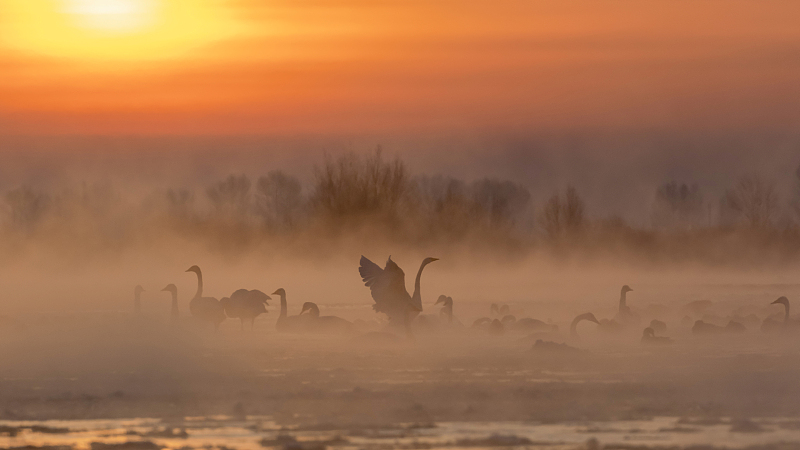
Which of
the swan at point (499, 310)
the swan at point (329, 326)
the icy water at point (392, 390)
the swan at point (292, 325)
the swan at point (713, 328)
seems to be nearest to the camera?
the icy water at point (392, 390)

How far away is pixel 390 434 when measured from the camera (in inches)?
406

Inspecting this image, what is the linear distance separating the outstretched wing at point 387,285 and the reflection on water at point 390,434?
20.6 ft

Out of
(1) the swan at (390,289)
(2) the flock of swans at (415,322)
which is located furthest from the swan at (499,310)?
(1) the swan at (390,289)

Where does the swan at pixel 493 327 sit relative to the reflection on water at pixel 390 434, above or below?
above

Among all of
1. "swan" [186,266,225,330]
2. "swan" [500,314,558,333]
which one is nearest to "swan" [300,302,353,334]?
"swan" [186,266,225,330]

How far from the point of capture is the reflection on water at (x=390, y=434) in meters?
9.88

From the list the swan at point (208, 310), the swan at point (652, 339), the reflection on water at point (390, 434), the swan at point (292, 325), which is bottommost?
the reflection on water at point (390, 434)

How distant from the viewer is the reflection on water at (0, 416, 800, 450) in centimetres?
988

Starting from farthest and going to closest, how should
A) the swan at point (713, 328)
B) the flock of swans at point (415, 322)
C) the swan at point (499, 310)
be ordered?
the swan at point (499, 310) < the swan at point (713, 328) < the flock of swans at point (415, 322)

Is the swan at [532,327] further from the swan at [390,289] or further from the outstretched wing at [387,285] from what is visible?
the outstretched wing at [387,285]

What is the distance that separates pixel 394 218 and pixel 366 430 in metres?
36.8

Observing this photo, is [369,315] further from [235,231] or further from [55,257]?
[55,257]

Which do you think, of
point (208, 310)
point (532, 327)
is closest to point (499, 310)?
point (532, 327)

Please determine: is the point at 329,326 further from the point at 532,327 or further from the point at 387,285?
the point at 532,327
